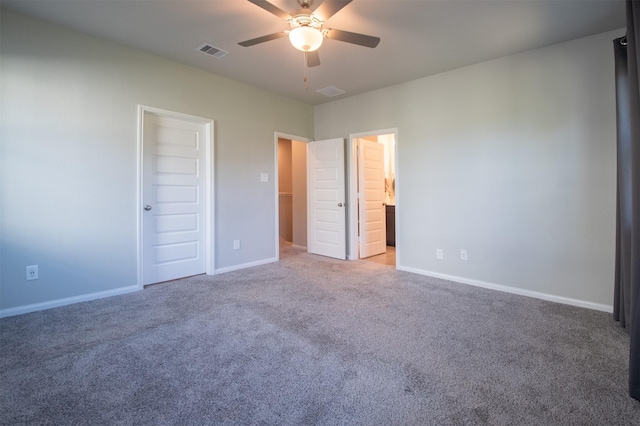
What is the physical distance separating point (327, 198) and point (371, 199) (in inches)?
30.4

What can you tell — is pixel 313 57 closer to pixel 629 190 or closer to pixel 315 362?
pixel 315 362

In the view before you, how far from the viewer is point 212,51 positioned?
10.7 feet

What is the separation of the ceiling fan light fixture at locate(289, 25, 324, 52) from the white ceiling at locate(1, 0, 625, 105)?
0.41 meters

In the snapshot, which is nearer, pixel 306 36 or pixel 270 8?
pixel 270 8

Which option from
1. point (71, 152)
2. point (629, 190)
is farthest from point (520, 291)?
point (71, 152)

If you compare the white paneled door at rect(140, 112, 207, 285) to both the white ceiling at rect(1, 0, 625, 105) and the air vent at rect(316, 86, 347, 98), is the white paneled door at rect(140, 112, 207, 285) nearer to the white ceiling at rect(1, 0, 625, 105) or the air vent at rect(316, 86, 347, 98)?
the white ceiling at rect(1, 0, 625, 105)

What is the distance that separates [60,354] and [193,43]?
2.99 metres

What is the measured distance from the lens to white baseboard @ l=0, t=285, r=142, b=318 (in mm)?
2611

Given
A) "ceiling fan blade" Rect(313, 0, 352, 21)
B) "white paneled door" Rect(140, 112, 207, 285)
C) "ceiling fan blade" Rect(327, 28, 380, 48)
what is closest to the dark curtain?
"ceiling fan blade" Rect(327, 28, 380, 48)

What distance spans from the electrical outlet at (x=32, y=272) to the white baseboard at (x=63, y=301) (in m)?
0.25

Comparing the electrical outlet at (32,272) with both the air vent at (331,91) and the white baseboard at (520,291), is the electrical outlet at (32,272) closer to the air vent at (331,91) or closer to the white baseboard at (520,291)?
the air vent at (331,91)

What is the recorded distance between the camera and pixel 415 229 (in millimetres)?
4098

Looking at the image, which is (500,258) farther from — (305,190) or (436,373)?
(305,190)

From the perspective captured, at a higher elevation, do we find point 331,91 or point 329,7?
point 331,91
